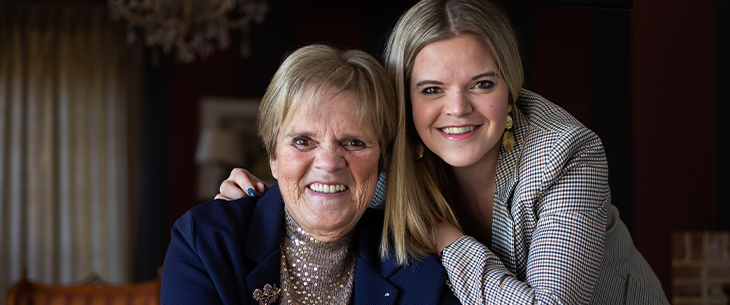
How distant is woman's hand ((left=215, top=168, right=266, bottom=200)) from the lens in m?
1.60

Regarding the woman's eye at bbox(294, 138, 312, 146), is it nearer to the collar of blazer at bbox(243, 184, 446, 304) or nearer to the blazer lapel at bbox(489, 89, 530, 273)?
the collar of blazer at bbox(243, 184, 446, 304)

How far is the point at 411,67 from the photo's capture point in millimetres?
1535

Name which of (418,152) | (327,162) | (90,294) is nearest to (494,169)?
(418,152)

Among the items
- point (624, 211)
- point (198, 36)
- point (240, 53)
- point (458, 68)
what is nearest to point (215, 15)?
point (198, 36)

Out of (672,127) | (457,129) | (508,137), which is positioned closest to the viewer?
(457,129)

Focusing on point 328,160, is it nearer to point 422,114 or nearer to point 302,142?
point 302,142

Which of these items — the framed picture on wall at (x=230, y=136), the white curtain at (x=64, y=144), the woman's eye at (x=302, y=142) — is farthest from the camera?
the framed picture on wall at (x=230, y=136)

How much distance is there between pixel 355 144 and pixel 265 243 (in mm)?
310

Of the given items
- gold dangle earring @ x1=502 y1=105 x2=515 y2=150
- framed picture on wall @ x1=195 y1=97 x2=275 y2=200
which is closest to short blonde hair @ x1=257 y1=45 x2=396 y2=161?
gold dangle earring @ x1=502 y1=105 x2=515 y2=150

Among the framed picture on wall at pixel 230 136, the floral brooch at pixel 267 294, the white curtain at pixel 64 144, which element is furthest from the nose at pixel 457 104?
the white curtain at pixel 64 144

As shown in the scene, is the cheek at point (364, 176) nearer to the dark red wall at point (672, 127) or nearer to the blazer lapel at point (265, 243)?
the blazer lapel at point (265, 243)

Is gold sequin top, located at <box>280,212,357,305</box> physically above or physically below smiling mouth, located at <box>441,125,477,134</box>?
below

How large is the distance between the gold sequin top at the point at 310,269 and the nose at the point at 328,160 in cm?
21

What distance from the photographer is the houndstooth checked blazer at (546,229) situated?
4.56ft
